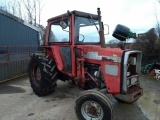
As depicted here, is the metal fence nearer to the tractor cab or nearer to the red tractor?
the red tractor

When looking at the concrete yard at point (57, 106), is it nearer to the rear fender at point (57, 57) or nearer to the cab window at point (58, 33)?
the rear fender at point (57, 57)

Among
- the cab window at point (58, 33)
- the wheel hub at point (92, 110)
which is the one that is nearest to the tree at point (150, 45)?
the cab window at point (58, 33)

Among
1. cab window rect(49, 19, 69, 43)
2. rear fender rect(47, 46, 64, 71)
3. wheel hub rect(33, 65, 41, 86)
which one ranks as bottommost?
wheel hub rect(33, 65, 41, 86)

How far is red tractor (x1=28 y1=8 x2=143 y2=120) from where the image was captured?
13.1 feet

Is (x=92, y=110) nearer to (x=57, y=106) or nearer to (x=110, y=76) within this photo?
(x=110, y=76)

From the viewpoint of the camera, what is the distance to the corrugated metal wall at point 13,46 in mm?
8520

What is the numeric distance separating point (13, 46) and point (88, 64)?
5.65 m

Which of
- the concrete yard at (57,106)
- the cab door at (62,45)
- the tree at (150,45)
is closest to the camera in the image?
the concrete yard at (57,106)

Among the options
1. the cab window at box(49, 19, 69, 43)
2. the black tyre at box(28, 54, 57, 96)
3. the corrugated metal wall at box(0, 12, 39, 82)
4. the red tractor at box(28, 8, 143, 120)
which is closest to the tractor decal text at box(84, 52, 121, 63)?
the red tractor at box(28, 8, 143, 120)

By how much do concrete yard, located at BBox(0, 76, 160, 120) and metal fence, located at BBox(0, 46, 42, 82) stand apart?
1.68 metres

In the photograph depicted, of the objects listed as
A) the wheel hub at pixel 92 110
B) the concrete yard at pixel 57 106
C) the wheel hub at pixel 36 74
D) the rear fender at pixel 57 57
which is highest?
the rear fender at pixel 57 57

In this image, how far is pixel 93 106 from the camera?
3967 mm

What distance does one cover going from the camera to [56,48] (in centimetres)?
547

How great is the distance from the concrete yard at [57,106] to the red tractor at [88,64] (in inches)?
12.6
